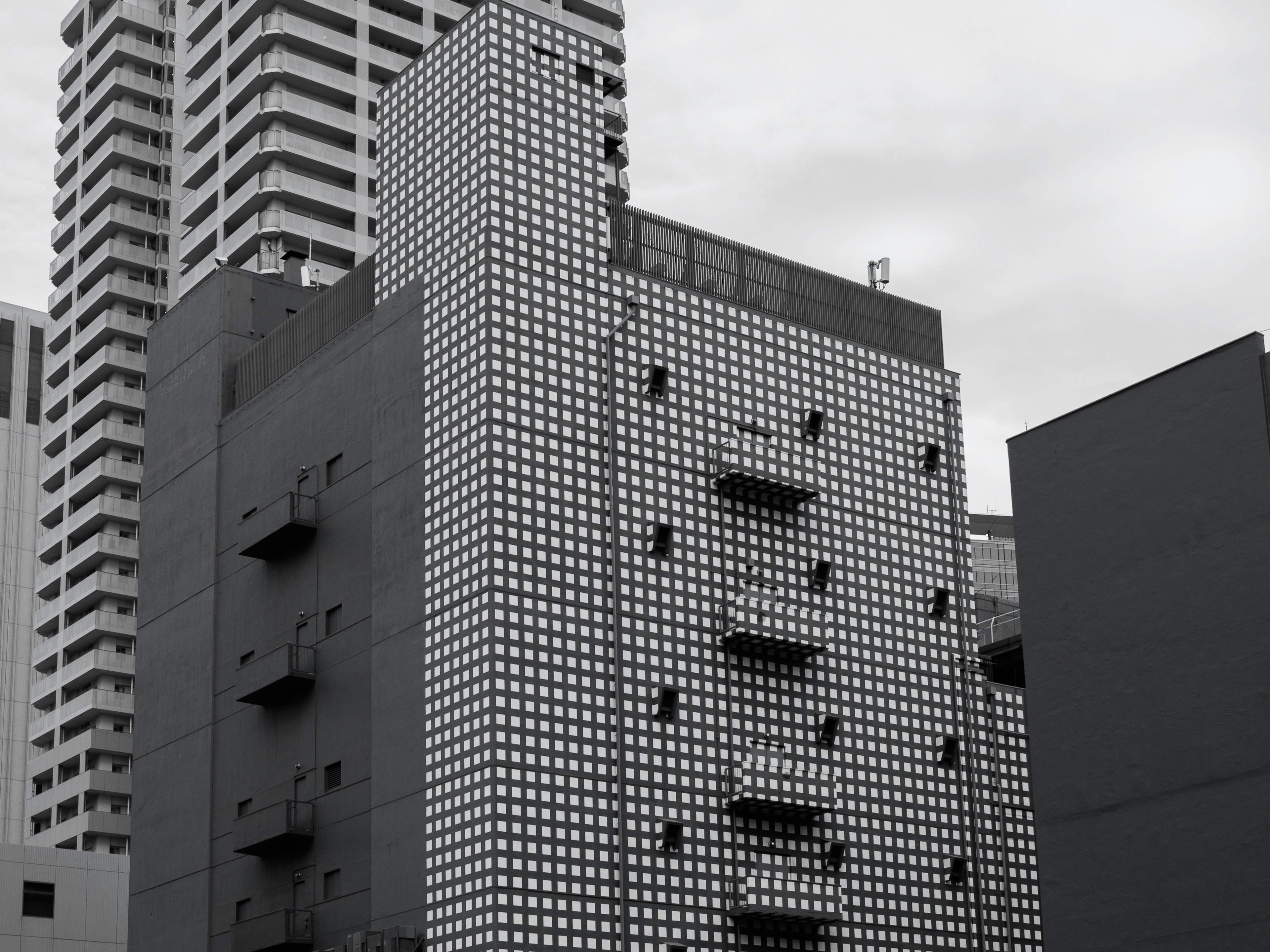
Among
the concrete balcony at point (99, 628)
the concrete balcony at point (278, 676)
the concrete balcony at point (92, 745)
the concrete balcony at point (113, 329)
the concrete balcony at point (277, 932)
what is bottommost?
the concrete balcony at point (277, 932)

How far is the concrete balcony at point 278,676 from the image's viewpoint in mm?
61375

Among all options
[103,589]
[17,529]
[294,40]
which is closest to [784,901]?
[294,40]

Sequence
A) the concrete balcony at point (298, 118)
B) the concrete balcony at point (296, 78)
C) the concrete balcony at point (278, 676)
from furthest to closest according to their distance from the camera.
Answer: the concrete balcony at point (296, 78), the concrete balcony at point (298, 118), the concrete balcony at point (278, 676)

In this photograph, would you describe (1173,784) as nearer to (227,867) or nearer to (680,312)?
(680,312)

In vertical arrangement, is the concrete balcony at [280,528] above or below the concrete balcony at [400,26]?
below

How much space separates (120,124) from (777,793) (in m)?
95.2

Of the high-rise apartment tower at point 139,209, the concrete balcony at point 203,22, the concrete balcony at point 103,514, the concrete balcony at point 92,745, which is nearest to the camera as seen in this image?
the high-rise apartment tower at point 139,209

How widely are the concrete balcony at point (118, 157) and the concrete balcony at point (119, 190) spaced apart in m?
0.57

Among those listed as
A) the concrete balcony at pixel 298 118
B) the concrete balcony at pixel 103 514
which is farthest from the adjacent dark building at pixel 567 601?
the concrete balcony at pixel 103 514

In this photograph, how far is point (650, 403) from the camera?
2330 inches

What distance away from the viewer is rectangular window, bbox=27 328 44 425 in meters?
153

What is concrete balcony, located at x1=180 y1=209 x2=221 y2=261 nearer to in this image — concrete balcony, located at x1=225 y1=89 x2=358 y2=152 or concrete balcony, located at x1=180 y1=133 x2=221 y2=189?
concrete balcony, located at x1=180 y1=133 x2=221 y2=189

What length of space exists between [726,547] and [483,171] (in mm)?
13699

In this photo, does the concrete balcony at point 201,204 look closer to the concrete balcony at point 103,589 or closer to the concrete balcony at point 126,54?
the concrete balcony at point 126,54
